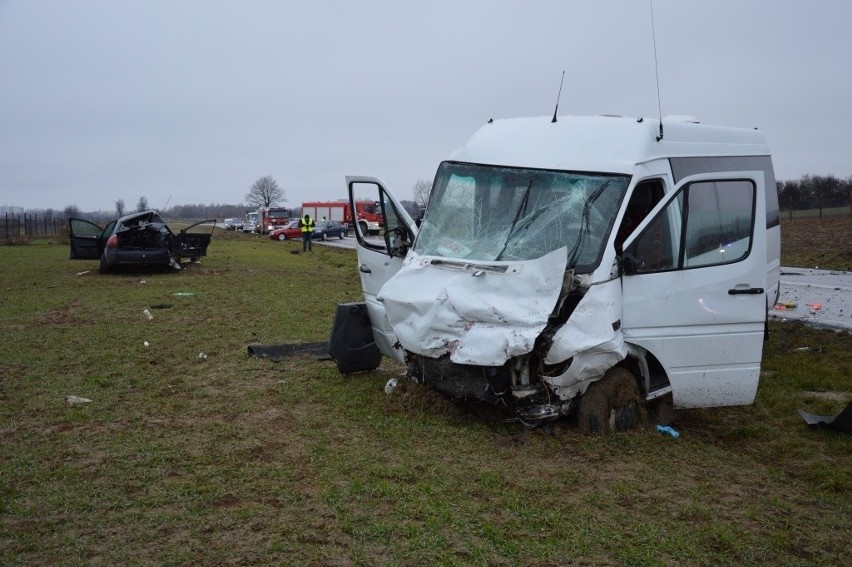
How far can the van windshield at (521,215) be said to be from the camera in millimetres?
6816

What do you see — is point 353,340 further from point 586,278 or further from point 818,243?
point 818,243

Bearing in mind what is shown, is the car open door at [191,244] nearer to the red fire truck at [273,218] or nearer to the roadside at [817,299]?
the roadside at [817,299]

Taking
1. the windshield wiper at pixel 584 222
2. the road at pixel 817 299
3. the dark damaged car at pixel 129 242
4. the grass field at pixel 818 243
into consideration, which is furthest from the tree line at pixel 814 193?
the windshield wiper at pixel 584 222

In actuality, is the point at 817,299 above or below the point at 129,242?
below

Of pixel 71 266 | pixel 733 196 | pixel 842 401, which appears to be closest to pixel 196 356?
pixel 733 196

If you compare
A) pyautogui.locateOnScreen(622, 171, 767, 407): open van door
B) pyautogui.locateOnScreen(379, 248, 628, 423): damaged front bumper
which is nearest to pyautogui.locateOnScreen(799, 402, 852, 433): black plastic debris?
pyautogui.locateOnScreen(622, 171, 767, 407): open van door

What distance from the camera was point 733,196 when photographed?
7207 millimetres

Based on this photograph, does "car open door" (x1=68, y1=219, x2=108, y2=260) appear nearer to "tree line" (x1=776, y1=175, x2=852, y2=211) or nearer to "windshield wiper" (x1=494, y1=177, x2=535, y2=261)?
"windshield wiper" (x1=494, y1=177, x2=535, y2=261)

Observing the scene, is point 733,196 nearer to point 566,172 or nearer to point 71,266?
point 566,172

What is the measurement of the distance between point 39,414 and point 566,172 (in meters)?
5.10

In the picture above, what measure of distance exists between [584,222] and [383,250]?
223 cm

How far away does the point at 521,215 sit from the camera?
7141mm

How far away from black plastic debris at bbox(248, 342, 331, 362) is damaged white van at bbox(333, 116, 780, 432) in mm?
2641

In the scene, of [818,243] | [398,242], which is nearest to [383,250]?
[398,242]
